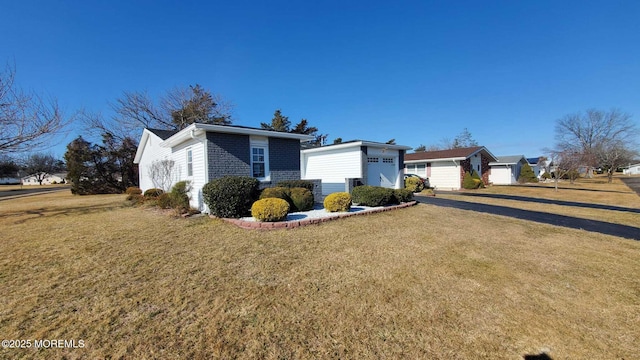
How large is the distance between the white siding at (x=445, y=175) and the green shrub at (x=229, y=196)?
2025 cm

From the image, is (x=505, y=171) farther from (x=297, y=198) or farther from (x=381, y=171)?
(x=297, y=198)

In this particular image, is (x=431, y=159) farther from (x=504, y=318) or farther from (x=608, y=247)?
(x=504, y=318)

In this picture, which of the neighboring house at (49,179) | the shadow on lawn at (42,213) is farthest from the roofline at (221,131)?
the neighboring house at (49,179)

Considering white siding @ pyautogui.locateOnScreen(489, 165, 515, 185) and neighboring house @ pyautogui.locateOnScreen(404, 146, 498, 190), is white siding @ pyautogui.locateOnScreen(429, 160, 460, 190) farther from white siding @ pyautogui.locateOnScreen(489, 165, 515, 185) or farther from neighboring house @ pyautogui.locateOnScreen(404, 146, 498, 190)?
white siding @ pyautogui.locateOnScreen(489, 165, 515, 185)

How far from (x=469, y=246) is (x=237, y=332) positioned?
17.0 ft

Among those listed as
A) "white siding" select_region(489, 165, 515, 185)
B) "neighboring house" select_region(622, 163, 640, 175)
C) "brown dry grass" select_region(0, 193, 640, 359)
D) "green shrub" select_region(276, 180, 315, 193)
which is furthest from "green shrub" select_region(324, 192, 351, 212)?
"neighboring house" select_region(622, 163, 640, 175)

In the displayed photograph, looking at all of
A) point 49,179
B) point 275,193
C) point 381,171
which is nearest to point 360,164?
point 381,171

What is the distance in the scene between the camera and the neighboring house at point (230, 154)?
9141mm

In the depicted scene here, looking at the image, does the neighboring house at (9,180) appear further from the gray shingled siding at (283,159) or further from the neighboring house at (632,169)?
the neighboring house at (632,169)

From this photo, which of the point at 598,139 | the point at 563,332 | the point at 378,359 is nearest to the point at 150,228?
the point at 378,359

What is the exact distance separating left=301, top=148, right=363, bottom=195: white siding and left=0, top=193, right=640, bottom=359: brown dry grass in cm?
798

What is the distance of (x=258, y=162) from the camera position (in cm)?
1041

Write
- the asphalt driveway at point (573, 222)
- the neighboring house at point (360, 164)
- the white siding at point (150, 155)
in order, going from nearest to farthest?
the asphalt driveway at point (573, 222)
the neighboring house at point (360, 164)
the white siding at point (150, 155)

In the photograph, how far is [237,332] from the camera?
2619 mm
